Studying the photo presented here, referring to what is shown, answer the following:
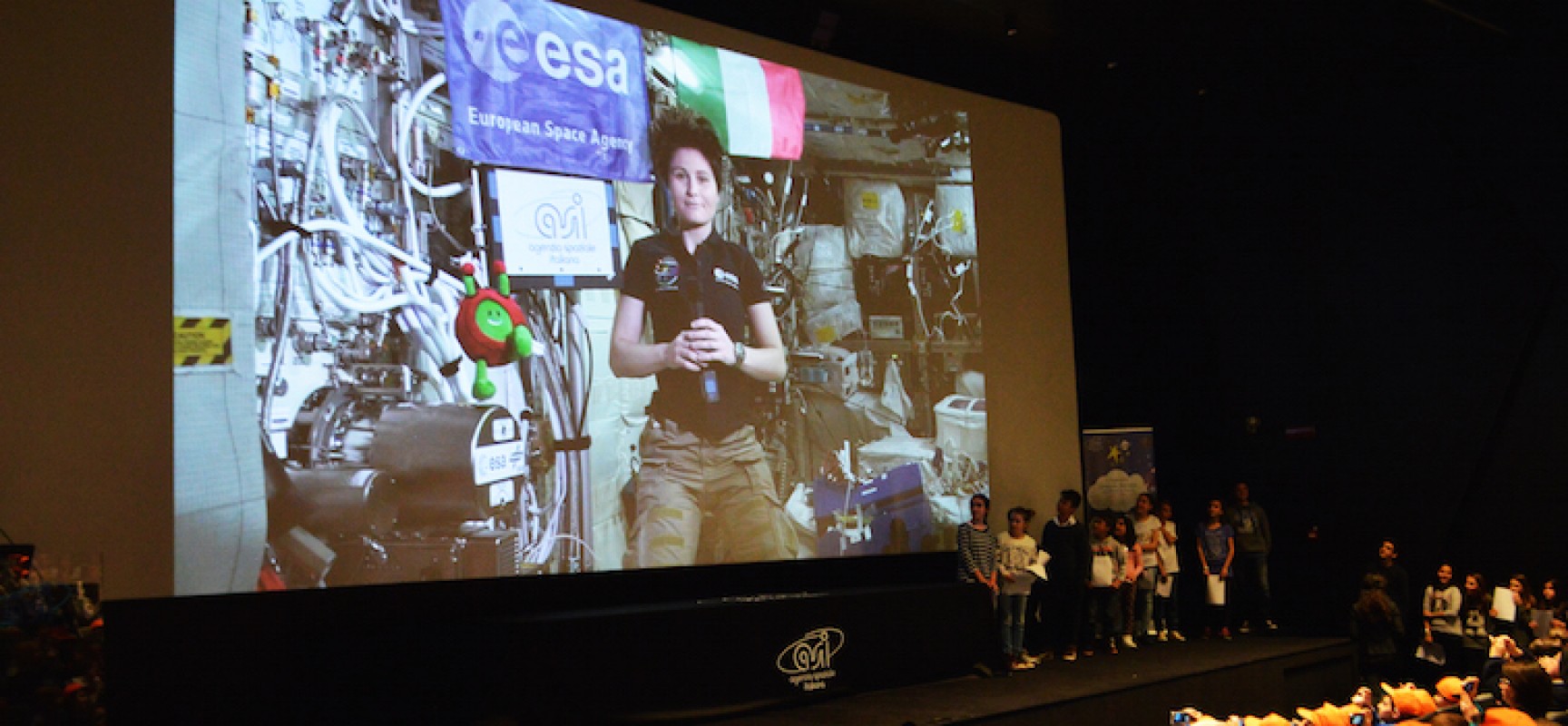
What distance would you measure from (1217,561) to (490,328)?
5371 mm


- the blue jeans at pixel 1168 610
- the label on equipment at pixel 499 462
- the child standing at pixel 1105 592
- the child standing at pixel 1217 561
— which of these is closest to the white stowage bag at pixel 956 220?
the child standing at pixel 1105 592

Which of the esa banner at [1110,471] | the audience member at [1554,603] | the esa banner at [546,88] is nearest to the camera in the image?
the esa banner at [546,88]

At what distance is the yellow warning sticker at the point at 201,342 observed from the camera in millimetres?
4695

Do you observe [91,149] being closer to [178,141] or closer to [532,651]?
[178,141]

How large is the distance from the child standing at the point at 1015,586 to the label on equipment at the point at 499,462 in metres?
2.93

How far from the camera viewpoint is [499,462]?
543cm

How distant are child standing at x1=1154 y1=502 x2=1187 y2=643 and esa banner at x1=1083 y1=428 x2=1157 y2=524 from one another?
509mm

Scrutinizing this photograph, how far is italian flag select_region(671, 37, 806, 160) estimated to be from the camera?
644cm

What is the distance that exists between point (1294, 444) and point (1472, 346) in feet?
4.72

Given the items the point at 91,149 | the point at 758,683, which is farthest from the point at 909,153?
the point at 91,149

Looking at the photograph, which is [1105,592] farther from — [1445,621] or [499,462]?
[499,462]

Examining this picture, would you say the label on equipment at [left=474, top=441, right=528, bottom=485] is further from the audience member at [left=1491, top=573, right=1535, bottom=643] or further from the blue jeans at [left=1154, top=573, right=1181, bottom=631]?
the audience member at [left=1491, top=573, right=1535, bottom=643]

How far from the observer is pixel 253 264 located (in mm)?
4809

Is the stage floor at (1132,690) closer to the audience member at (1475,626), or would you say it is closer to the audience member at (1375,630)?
the audience member at (1375,630)
